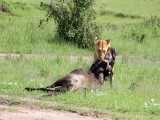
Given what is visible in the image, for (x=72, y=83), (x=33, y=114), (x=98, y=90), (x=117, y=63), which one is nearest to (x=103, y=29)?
(x=117, y=63)

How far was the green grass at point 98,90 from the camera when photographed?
11.4m

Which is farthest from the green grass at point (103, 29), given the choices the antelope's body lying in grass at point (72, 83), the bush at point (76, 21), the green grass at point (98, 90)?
the antelope's body lying in grass at point (72, 83)

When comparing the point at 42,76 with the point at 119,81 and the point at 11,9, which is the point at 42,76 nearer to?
the point at 119,81

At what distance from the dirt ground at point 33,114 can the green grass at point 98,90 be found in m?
0.84

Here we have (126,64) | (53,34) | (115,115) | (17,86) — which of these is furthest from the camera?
(53,34)

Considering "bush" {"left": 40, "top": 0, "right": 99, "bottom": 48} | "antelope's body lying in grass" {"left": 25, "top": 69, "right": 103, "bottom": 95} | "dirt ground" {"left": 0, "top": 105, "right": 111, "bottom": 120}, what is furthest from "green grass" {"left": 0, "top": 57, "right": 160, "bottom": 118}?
"bush" {"left": 40, "top": 0, "right": 99, "bottom": 48}

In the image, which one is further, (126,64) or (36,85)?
(126,64)

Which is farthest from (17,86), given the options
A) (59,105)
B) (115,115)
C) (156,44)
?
(156,44)

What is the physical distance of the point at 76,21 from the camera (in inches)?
926

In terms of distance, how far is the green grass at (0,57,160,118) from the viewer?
448 inches

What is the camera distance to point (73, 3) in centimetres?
2397

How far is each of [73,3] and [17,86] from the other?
11.3 meters

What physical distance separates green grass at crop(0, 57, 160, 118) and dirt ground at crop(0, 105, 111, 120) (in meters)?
0.84

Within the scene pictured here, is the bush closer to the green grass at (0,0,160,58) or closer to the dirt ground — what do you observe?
the green grass at (0,0,160,58)
